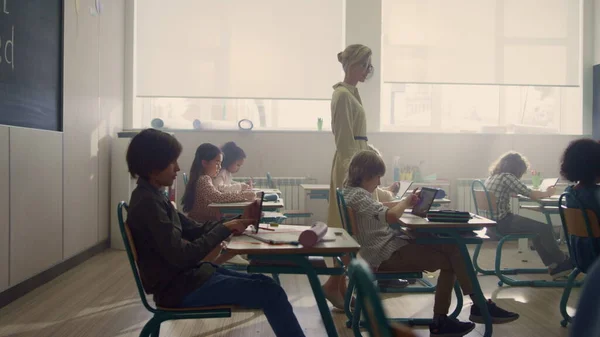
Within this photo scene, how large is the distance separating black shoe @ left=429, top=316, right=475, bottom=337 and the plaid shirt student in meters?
1.76

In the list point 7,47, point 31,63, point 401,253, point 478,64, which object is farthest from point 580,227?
point 478,64

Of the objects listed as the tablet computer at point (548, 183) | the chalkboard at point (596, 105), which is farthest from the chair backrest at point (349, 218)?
the chalkboard at point (596, 105)

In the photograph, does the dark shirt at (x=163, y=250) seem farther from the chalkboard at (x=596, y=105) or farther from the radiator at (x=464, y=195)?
the chalkboard at (x=596, y=105)

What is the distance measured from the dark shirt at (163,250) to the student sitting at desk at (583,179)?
6.32 feet

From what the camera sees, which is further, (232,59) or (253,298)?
(232,59)

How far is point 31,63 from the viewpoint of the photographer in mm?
3832

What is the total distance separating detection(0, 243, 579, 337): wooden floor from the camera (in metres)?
2.99

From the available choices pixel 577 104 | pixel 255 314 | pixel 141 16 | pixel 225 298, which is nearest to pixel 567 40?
pixel 577 104

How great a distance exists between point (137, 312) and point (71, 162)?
175 cm

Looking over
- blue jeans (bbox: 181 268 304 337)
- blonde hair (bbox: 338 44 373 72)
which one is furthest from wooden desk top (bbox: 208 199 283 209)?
blue jeans (bbox: 181 268 304 337)

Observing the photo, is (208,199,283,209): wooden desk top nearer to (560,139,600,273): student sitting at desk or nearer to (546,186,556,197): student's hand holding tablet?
(560,139,600,273): student sitting at desk

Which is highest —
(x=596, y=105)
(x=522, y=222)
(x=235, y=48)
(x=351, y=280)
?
(x=235, y=48)

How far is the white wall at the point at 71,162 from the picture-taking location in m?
3.54

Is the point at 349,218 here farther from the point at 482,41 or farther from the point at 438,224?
the point at 482,41
